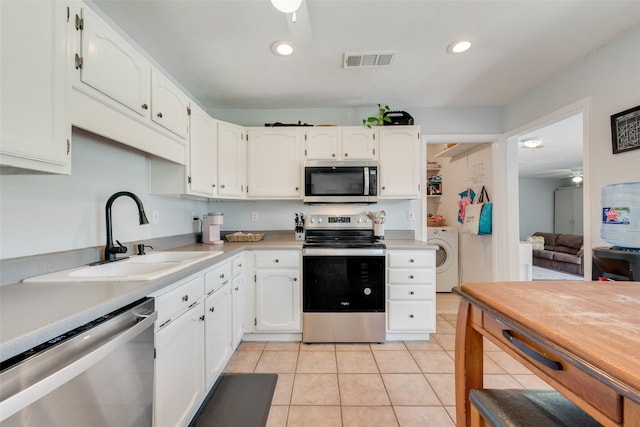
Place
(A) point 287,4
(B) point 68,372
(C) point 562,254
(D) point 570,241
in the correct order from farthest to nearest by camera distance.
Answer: (D) point 570,241 → (C) point 562,254 → (A) point 287,4 → (B) point 68,372

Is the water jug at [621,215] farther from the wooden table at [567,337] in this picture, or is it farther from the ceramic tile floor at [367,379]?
the ceramic tile floor at [367,379]

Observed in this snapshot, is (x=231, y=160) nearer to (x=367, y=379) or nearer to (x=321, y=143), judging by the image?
(x=321, y=143)

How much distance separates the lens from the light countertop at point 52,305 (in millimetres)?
615

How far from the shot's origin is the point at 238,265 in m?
2.10

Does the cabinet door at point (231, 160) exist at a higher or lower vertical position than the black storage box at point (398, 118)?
lower

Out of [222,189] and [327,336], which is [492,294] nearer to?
[327,336]

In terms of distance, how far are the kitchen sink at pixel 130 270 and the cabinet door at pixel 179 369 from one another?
0.25 meters

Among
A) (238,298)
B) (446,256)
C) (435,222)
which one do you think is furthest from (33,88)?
(435,222)

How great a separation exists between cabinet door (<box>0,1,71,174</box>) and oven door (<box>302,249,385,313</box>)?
170 centimetres

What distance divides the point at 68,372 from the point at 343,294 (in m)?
1.85

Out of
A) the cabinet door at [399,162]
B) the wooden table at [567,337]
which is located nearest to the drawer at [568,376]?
the wooden table at [567,337]

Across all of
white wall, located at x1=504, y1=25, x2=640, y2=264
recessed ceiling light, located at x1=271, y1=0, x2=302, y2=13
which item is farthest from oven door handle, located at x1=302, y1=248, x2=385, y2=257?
recessed ceiling light, located at x1=271, y1=0, x2=302, y2=13

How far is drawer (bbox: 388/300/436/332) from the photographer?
231 centimetres

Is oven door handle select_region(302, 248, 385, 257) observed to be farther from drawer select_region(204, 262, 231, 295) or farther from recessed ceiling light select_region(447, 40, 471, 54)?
recessed ceiling light select_region(447, 40, 471, 54)
